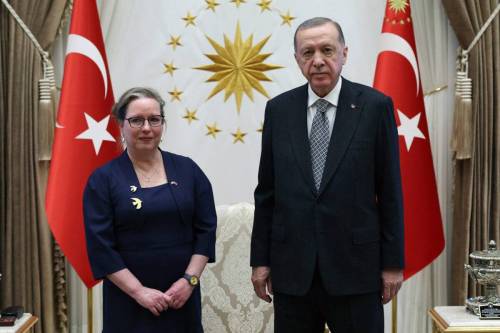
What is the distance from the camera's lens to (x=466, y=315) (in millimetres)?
2887

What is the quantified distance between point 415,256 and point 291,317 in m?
1.36

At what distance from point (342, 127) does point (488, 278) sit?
1216 mm

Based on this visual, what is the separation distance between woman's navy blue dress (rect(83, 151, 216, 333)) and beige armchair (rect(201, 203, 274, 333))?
611mm

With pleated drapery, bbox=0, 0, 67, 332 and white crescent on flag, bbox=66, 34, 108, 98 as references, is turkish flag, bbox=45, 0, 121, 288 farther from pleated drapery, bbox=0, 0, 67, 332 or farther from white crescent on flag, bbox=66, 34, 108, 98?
pleated drapery, bbox=0, 0, 67, 332

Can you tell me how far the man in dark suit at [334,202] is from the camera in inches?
81.2

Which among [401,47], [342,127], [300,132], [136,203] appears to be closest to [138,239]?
[136,203]

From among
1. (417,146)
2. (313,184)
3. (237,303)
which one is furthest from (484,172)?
(313,184)

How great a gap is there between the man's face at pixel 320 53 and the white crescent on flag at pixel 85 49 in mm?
1449

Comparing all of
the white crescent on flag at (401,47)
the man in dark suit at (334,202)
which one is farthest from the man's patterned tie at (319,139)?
the white crescent on flag at (401,47)

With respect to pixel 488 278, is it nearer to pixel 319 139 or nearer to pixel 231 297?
pixel 231 297

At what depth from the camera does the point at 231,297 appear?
2.98 meters

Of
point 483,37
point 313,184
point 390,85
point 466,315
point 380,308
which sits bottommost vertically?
point 466,315

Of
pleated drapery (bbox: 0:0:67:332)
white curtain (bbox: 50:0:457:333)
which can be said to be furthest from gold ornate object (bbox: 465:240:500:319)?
pleated drapery (bbox: 0:0:67:332)

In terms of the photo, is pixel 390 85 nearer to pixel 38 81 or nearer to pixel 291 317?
pixel 291 317
